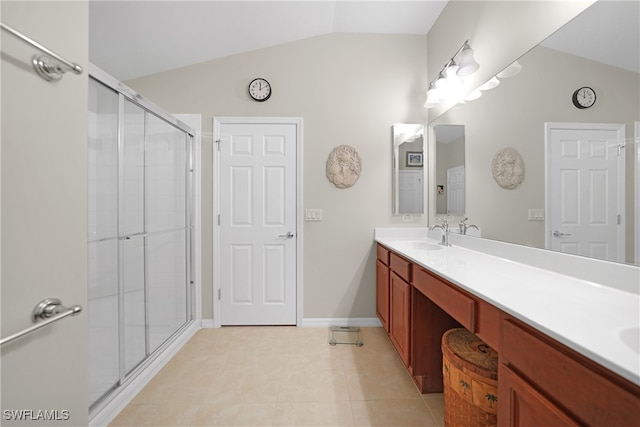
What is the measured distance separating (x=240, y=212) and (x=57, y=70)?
6.43 ft

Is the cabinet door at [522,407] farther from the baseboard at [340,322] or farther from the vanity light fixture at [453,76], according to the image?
the vanity light fixture at [453,76]

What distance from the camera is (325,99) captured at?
2.60m

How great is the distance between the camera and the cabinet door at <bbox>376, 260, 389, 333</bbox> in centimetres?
218

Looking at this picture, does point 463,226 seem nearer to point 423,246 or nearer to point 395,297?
point 423,246

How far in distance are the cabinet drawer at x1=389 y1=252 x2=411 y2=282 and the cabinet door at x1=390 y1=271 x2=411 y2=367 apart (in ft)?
0.12

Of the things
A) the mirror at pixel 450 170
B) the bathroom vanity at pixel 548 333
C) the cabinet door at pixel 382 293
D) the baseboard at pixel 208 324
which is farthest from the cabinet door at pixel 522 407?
the baseboard at pixel 208 324

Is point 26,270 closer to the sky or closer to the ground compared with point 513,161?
closer to the ground

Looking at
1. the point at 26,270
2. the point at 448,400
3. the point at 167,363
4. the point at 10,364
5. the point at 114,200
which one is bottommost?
the point at 167,363

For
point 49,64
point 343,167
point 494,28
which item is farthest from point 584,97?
point 49,64

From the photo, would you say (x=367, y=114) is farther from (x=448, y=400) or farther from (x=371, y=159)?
(x=448, y=400)

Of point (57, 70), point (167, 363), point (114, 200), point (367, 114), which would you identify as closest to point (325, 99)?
point (367, 114)

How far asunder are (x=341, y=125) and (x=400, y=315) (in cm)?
180

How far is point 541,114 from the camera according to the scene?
4.42 ft

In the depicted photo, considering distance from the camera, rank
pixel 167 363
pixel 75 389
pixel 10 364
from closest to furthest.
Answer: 1. pixel 10 364
2. pixel 75 389
3. pixel 167 363
